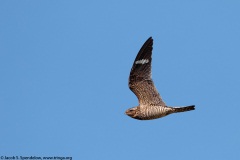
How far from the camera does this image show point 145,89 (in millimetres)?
17484

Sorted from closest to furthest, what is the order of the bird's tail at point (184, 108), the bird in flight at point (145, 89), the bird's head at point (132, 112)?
the bird's tail at point (184, 108)
the bird in flight at point (145, 89)
the bird's head at point (132, 112)

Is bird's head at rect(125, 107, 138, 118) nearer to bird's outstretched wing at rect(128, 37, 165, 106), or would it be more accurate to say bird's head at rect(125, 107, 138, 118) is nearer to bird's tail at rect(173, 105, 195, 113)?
bird's outstretched wing at rect(128, 37, 165, 106)

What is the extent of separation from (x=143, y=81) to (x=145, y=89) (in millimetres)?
267

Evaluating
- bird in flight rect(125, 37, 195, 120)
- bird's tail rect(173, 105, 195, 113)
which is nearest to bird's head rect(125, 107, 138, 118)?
bird in flight rect(125, 37, 195, 120)

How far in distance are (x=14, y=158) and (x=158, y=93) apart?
226 inches

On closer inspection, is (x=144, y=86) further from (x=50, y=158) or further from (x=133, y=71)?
(x=50, y=158)

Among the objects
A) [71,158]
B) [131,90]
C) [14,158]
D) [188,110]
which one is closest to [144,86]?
[131,90]

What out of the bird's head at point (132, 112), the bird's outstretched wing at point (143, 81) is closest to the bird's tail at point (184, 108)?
the bird's outstretched wing at point (143, 81)

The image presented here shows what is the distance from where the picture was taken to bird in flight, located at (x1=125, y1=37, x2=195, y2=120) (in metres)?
17.0

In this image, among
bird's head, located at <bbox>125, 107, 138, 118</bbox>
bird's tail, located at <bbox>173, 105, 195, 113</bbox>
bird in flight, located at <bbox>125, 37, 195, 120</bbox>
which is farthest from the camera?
bird's head, located at <bbox>125, 107, 138, 118</bbox>

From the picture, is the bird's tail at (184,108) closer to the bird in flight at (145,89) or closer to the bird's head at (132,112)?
the bird in flight at (145,89)

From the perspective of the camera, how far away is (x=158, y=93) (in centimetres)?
1739

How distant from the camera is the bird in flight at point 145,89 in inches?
671

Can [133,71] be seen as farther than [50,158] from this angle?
No
